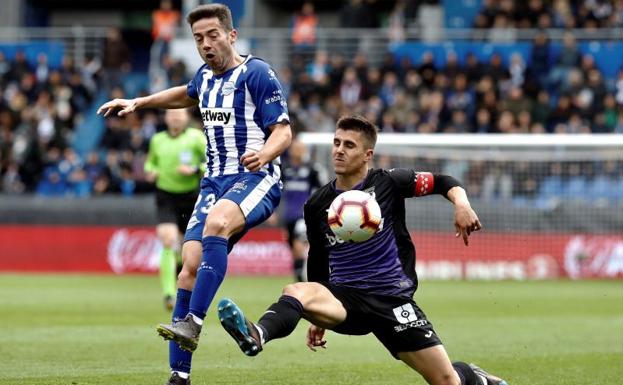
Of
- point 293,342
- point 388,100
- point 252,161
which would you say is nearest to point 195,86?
point 252,161

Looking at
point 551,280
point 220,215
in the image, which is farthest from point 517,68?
point 220,215

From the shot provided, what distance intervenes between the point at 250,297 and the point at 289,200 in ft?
7.00

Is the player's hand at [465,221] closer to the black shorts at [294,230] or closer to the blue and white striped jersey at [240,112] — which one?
the blue and white striped jersey at [240,112]

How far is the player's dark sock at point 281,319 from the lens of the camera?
6457 mm

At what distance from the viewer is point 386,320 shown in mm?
6898

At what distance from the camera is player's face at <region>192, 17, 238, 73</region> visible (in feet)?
26.9

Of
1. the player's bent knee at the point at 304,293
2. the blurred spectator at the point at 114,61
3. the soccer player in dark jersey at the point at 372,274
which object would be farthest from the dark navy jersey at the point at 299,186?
the blurred spectator at the point at 114,61

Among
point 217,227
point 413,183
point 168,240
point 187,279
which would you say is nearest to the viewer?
point 413,183

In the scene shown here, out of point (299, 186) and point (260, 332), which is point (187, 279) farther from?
point (299, 186)

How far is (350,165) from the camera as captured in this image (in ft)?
23.6

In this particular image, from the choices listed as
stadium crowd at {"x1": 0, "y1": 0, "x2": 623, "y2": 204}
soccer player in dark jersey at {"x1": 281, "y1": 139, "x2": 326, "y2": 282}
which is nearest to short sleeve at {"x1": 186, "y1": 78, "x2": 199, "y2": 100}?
soccer player in dark jersey at {"x1": 281, "y1": 139, "x2": 326, "y2": 282}

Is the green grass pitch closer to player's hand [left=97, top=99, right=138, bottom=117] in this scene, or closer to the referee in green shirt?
the referee in green shirt

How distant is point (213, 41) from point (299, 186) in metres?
10.2

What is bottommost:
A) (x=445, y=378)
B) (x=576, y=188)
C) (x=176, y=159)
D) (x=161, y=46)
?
(x=445, y=378)
